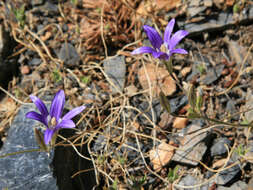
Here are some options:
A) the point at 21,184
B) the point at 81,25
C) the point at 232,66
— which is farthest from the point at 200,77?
the point at 21,184

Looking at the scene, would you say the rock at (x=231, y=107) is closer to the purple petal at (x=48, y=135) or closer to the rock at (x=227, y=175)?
the rock at (x=227, y=175)

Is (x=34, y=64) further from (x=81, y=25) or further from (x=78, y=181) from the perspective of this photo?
(x=78, y=181)

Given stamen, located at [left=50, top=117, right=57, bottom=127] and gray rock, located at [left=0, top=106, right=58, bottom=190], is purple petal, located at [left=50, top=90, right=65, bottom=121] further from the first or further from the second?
gray rock, located at [left=0, top=106, right=58, bottom=190]

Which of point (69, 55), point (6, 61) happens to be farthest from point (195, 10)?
point (6, 61)

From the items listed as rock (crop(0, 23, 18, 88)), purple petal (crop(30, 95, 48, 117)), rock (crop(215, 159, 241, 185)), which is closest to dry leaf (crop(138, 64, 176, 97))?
rock (crop(215, 159, 241, 185))

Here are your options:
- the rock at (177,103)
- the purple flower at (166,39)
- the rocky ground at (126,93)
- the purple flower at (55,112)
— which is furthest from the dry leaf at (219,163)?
the purple flower at (55,112)
